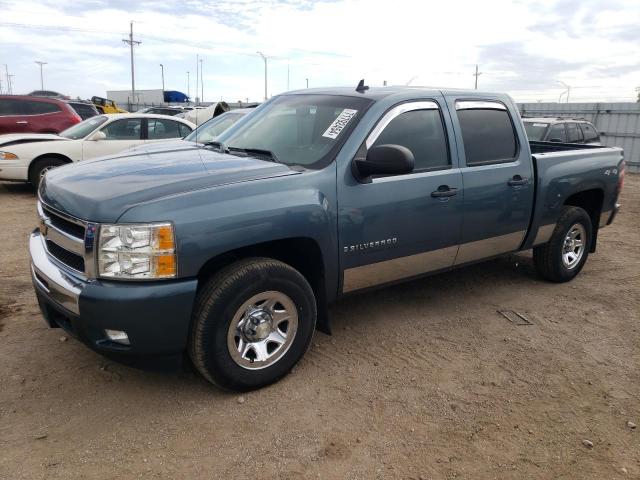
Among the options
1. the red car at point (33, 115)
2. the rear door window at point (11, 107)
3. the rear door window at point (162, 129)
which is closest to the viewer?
the rear door window at point (162, 129)

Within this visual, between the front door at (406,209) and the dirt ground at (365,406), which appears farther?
the front door at (406,209)

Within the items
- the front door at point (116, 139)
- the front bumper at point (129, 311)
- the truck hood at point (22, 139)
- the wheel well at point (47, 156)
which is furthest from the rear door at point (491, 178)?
the truck hood at point (22, 139)

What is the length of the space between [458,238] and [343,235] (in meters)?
1.18

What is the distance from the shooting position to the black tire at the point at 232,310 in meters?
2.95

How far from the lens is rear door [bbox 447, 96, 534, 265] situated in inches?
165

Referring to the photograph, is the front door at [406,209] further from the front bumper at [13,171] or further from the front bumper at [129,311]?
the front bumper at [13,171]

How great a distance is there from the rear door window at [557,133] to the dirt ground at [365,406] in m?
8.31

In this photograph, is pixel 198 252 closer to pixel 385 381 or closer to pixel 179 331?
pixel 179 331

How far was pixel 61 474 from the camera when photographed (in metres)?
2.54

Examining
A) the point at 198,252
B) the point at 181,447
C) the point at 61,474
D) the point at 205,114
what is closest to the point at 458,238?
the point at 198,252

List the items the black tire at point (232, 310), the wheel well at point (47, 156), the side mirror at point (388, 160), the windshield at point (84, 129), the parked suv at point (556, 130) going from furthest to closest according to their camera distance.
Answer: the parked suv at point (556, 130), the windshield at point (84, 129), the wheel well at point (47, 156), the side mirror at point (388, 160), the black tire at point (232, 310)

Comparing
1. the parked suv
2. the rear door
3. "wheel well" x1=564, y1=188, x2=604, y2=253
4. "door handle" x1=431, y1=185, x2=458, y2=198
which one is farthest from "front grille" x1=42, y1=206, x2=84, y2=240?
the parked suv

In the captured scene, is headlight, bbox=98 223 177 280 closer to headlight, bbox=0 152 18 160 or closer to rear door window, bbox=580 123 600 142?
headlight, bbox=0 152 18 160

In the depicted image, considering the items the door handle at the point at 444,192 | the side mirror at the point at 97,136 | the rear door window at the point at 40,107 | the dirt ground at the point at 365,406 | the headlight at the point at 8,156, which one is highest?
the rear door window at the point at 40,107
